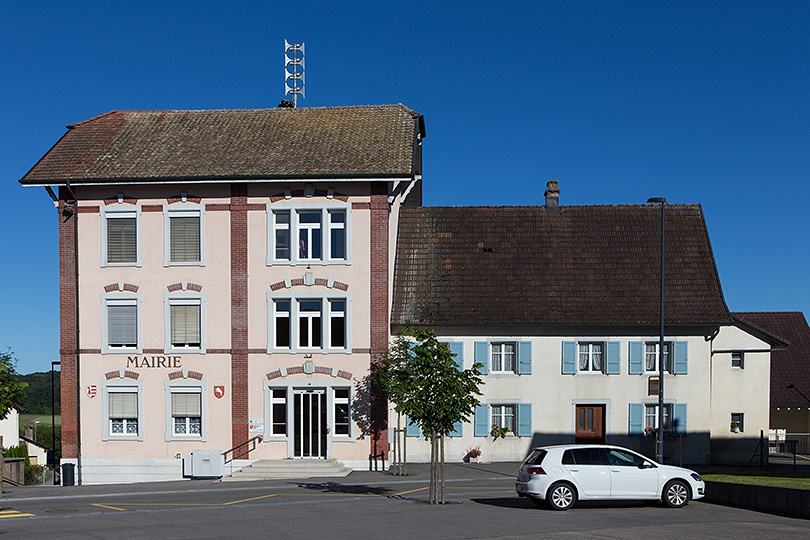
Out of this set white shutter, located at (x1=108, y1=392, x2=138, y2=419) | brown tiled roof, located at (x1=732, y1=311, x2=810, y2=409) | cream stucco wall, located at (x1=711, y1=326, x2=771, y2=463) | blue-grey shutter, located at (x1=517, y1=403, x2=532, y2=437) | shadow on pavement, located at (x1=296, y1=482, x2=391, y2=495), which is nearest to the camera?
shadow on pavement, located at (x1=296, y1=482, x2=391, y2=495)

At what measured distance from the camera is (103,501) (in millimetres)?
23438

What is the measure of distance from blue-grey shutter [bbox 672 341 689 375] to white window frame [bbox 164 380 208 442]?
1788 centimetres

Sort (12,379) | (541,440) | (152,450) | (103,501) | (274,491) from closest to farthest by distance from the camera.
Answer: (103,501)
(274,491)
(12,379)
(152,450)
(541,440)

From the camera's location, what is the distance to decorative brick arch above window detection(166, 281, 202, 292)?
30.6 metres

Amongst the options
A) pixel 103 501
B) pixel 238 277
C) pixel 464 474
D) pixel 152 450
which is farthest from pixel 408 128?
pixel 103 501

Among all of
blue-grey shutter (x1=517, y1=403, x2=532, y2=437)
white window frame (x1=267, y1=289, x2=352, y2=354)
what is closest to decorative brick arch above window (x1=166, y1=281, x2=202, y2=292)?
white window frame (x1=267, y1=289, x2=352, y2=354)

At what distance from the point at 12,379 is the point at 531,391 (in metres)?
18.4

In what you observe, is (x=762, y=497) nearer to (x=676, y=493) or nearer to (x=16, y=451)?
(x=676, y=493)

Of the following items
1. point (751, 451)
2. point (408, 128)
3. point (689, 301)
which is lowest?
point (751, 451)

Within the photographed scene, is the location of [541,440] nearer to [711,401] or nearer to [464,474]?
[464,474]

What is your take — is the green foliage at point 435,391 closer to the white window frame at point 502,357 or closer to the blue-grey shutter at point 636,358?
the white window frame at point 502,357

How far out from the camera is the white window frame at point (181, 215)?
3061cm

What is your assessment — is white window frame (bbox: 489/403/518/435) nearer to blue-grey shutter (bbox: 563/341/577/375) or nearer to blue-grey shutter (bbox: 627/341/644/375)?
blue-grey shutter (bbox: 563/341/577/375)

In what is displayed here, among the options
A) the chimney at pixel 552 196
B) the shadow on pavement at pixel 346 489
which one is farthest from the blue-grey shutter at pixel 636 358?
the shadow on pavement at pixel 346 489
